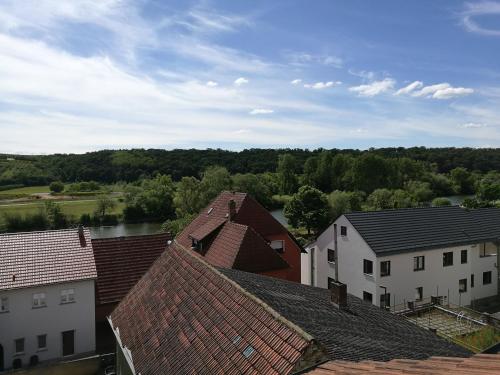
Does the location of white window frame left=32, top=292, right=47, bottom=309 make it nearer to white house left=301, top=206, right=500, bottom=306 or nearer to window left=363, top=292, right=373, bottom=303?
white house left=301, top=206, right=500, bottom=306

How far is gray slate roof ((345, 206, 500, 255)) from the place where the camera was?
22.7m

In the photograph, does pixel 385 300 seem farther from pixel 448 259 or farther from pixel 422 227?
pixel 422 227

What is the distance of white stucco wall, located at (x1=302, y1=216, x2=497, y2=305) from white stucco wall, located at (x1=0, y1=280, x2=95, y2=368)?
13.8m

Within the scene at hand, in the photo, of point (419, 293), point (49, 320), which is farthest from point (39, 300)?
point (419, 293)

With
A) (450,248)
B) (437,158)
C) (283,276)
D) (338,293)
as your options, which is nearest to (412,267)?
(450,248)

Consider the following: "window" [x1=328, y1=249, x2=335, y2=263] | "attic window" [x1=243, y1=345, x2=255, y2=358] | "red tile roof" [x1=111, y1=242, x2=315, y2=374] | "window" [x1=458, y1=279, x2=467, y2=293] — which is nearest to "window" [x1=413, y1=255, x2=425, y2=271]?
"window" [x1=458, y1=279, x2=467, y2=293]

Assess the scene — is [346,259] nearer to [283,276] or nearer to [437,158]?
[283,276]

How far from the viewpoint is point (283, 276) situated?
2006 centimetres

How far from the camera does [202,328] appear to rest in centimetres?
782

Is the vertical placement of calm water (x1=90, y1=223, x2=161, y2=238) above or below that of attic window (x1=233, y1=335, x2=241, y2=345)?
below

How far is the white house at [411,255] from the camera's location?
2212cm

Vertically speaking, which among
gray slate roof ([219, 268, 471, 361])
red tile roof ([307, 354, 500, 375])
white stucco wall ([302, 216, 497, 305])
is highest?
red tile roof ([307, 354, 500, 375])

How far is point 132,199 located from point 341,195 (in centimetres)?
3674

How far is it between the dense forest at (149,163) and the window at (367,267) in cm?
8381
